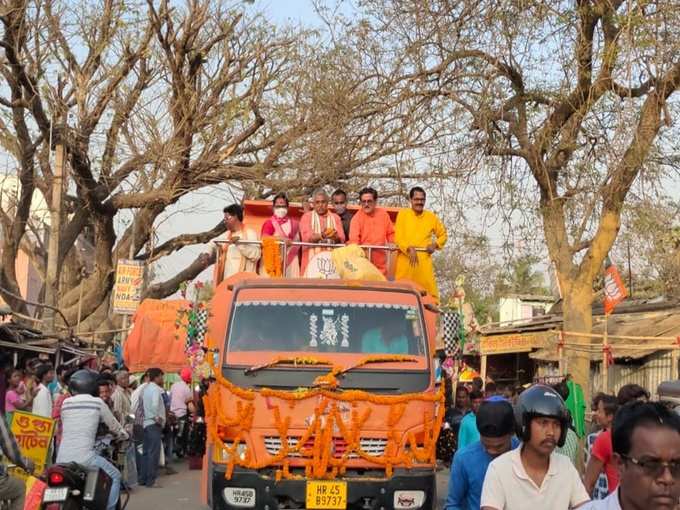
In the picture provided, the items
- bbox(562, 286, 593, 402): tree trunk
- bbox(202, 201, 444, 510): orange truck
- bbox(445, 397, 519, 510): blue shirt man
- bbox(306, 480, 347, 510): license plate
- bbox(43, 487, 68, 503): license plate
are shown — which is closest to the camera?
bbox(445, 397, 519, 510): blue shirt man

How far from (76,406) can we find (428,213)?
16.9ft

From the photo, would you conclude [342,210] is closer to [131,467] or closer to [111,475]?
[111,475]

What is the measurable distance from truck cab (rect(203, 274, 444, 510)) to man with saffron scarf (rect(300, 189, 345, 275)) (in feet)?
4.91

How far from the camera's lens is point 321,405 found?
32.2 ft

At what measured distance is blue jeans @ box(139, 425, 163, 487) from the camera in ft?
51.5

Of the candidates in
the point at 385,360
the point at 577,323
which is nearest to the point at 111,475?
the point at 385,360

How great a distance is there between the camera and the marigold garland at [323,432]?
9.71 metres

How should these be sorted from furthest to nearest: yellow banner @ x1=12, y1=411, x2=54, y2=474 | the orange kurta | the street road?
the street road → the orange kurta → yellow banner @ x1=12, y1=411, x2=54, y2=474

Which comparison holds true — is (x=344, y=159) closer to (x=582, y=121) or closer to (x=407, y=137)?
(x=407, y=137)

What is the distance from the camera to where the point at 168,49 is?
76.5 feet

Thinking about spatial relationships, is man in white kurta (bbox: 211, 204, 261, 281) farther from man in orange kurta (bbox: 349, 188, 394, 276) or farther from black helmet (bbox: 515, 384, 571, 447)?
black helmet (bbox: 515, 384, 571, 447)

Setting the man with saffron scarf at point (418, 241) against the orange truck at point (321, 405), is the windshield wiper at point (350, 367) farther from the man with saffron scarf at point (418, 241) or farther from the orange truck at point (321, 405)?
the man with saffron scarf at point (418, 241)

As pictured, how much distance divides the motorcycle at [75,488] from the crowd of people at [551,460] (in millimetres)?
3655

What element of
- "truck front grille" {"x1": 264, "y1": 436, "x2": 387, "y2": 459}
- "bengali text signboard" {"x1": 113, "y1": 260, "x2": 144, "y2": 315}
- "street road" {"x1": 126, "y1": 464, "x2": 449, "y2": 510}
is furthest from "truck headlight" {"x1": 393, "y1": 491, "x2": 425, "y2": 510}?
"bengali text signboard" {"x1": 113, "y1": 260, "x2": 144, "y2": 315}
